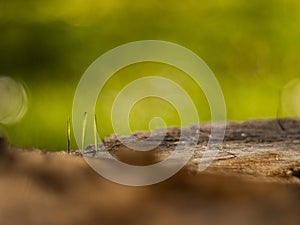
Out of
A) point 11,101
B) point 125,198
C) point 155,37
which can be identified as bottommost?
point 125,198

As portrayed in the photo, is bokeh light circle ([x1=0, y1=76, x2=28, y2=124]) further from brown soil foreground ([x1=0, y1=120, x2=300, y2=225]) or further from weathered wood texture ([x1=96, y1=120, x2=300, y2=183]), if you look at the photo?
brown soil foreground ([x1=0, y1=120, x2=300, y2=225])

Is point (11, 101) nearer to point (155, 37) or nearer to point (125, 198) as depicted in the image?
point (155, 37)

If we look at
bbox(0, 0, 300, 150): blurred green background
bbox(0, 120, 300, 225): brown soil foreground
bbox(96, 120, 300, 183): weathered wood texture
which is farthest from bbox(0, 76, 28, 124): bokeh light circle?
bbox(0, 120, 300, 225): brown soil foreground

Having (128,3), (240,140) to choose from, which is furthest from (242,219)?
(128,3)

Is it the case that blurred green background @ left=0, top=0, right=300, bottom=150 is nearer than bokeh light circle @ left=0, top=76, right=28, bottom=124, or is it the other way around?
bokeh light circle @ left=0, top=76, right=28, bottom=124

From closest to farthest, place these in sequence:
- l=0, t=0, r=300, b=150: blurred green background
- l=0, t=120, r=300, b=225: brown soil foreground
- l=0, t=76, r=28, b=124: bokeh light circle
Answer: l=0, t=120, r=300, b=225: brown soil foreground, l=0, t=76, r=28, b=124: bokeh light circle, l=0, t=0, r=300, b=150: blurred green background

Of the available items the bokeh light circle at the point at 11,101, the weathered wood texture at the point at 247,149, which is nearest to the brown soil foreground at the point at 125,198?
the weathered wood texture at the point at 247,149

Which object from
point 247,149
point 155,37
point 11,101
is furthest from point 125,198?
point 155,37

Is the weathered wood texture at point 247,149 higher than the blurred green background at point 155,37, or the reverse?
the blurred green background at point 155,37

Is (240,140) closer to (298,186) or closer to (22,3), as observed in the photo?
(298,186)

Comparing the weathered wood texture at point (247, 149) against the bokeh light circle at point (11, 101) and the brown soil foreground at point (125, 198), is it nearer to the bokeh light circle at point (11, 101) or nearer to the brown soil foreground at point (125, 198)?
the brown soil foreground at point (125, 198)
